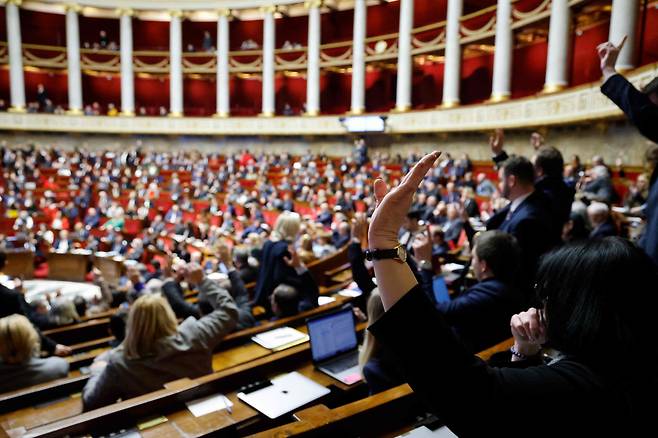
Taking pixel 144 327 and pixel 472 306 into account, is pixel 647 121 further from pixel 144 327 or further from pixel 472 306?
pixel 144 327

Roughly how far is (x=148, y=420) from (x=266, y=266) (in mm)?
2061

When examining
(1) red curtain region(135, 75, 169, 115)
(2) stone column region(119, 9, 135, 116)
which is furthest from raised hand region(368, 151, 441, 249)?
(1) red curtain region(135, 75, 169, 115)

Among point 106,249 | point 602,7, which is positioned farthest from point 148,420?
point 602,7

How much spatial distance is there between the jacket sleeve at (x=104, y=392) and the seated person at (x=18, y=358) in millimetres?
597

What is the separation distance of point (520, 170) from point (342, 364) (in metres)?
1.71

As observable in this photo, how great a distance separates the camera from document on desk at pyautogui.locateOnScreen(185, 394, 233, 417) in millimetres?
2492

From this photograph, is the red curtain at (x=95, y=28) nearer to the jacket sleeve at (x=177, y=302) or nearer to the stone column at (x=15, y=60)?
the stone column at (x=15, y=60)

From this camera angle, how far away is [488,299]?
2.28m

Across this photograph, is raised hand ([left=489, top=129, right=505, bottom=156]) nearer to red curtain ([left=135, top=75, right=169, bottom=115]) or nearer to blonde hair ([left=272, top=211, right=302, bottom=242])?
blonde hair ([left=272, top=211, right=302, bottom=242])

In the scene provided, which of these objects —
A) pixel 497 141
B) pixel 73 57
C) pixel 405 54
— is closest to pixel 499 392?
pixel 497 141

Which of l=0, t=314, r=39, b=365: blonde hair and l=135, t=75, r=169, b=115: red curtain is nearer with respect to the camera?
l=0, t=314, r=39, b=365: blonde hair

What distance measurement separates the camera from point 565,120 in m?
11.8

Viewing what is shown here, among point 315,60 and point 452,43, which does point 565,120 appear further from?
point 315,60

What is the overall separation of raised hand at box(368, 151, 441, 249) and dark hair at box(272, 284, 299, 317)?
290 centimetres
